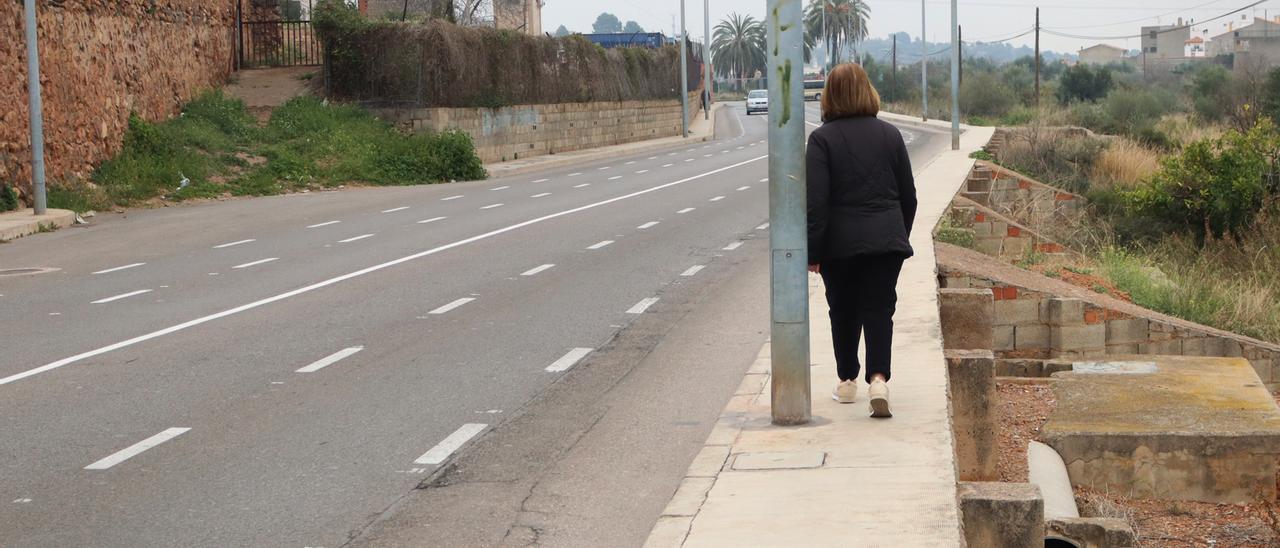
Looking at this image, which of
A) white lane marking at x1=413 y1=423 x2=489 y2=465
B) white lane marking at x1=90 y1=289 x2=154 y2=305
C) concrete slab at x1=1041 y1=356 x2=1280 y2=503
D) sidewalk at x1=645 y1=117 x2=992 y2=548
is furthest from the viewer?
white lane marking at x1=90 y1=289 x2=154 y2=305

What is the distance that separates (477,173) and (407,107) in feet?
14.9

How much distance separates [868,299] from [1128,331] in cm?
772

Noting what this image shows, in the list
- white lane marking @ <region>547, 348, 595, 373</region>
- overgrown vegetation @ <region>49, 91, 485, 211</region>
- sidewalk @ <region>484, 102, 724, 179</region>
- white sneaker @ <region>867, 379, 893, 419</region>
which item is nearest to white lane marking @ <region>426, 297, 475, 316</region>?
white lane marking @ <region>547, 348, 595, 373</region>

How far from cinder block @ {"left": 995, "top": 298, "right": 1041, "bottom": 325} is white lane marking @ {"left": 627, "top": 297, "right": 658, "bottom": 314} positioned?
3.57 m

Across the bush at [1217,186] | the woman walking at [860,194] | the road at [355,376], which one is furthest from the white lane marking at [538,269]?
the bush at [1217,186]

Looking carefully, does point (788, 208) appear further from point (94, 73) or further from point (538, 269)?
point (94, 73)

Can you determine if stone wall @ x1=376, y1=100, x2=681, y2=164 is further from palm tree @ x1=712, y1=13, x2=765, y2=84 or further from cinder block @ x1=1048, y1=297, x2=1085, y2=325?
palm tree @ x1=712, y1=13, x2=765, y2=84

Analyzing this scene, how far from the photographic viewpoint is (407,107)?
37.3 metres

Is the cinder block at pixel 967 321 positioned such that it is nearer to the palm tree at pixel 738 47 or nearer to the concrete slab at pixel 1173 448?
the concrete slab at pixel 1173 448

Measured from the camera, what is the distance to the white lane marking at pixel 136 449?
23.6 feet

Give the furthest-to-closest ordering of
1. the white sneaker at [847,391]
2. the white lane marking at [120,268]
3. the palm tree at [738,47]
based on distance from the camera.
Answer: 1. the palm tree at [738,47]
2. the white lane marking at [120,268]
3. the white sneaker at [847,391]

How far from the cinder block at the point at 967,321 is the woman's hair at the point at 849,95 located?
142 inches

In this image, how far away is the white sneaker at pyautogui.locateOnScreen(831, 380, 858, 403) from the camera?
24.9 feet

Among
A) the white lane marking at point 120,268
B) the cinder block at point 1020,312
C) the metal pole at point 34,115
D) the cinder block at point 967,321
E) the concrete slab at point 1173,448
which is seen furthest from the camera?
Result: the metal pole at point 34,115
